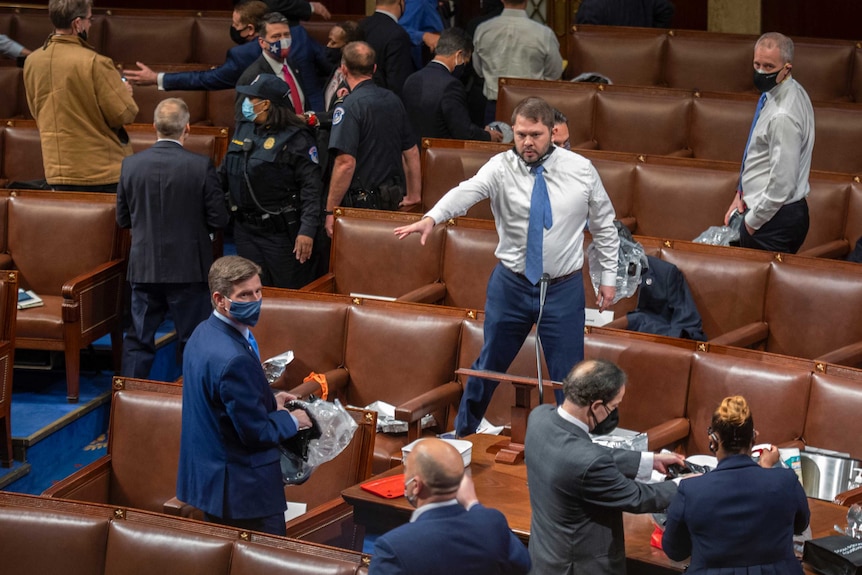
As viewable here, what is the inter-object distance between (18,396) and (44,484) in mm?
586

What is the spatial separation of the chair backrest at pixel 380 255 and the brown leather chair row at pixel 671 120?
4.84ft

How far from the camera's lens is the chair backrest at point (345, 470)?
152 inches

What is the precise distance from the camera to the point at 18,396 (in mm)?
5180

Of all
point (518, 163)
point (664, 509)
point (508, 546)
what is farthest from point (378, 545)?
point (518, 163)

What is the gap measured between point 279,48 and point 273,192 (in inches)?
27.0

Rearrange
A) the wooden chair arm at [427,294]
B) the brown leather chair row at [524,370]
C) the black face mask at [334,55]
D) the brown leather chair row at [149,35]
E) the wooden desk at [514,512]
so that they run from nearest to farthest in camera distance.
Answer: the wooden desk at [514,512]
the brown leather chair row at [524,370]
the wooden chair arm at [427,294]
the black face mask at [334,55]
the brown leather chair row at [149,35]

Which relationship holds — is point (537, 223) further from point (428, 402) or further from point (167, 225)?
point (167, 225)

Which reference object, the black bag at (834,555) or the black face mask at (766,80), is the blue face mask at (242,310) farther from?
the black face mask at (766,80)

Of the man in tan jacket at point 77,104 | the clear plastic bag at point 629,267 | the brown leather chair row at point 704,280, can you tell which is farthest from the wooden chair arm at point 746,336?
the man in tan jacket at point 77,104

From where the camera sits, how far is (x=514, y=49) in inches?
268

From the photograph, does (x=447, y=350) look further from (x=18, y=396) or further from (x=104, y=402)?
(x=18, y=396)

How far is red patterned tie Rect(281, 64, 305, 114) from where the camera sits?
18.1ft

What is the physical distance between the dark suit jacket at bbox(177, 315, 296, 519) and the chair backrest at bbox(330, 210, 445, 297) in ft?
6.27

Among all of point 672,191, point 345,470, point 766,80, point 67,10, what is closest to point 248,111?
point 67,10
